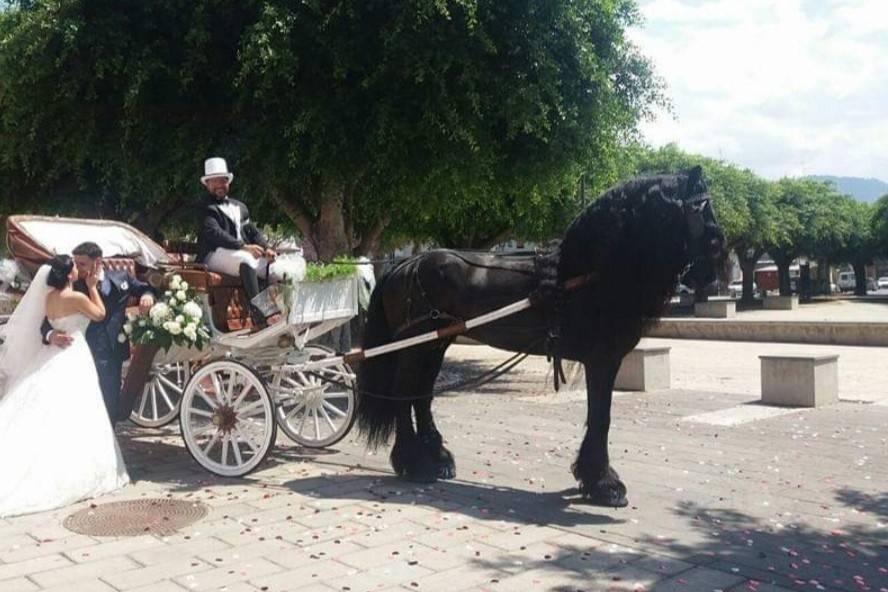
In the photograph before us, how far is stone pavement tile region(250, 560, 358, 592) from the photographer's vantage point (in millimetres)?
4730

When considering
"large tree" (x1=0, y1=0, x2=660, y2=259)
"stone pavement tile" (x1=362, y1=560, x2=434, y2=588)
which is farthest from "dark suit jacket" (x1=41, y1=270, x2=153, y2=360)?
"large tree" (x1=0, y1=0, x2=660, y2=259)

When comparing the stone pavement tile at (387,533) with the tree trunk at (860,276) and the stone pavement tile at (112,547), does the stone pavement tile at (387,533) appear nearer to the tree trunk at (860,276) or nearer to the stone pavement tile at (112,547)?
the stone pavement tile at (112,547)

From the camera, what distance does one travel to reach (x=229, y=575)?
16.0ft

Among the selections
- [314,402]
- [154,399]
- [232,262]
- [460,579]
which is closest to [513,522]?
[460,579]

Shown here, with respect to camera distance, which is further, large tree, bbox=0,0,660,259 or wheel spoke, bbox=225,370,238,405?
large tree, bbox=0,0,660,259

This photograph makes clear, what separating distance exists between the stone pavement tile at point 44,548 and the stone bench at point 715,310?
3058 cm

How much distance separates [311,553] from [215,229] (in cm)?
348

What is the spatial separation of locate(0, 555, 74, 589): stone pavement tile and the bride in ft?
3.72

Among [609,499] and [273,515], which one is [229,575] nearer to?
[273,515]

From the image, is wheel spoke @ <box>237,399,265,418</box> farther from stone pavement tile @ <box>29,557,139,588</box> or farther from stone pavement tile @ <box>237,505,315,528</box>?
stone pavement tile @ <box>29,557,139,588</box>

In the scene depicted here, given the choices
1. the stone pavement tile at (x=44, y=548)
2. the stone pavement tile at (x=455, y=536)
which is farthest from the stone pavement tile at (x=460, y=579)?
the stone pavement tile at (x=44, y=548)

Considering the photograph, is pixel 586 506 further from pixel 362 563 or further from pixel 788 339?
pixel 788 339

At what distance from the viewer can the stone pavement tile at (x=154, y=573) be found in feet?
15.7

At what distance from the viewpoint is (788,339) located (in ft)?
74.9
